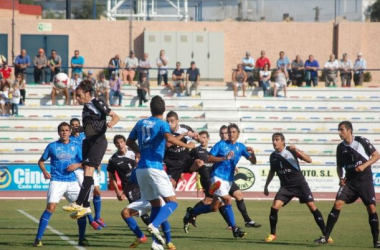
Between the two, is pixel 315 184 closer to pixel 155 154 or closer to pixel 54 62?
pixel 54 62

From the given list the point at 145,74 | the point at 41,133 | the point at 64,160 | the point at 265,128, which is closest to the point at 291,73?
the point at 265,128

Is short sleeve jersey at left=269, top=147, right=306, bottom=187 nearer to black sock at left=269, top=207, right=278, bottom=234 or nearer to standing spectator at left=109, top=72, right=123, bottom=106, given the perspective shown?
black sock at left=269, top=207, right=278, bottom=234

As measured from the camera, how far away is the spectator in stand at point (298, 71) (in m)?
35.9

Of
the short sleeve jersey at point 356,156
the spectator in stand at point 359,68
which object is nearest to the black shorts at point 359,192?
the short sleeve jersey at point 356,156

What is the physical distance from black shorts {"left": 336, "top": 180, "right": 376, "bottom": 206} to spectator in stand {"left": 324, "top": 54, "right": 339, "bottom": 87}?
75.6 ft

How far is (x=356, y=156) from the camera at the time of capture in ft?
44.5

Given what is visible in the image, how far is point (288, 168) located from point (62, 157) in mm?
3989

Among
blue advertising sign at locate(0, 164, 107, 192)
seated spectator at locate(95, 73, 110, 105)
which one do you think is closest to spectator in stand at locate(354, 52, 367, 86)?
seated spectator at locate(95, 73, 110, 105)

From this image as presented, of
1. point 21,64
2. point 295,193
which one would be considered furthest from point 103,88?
point 295,193

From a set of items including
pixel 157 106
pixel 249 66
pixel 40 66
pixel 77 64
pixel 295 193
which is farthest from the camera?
pixel 249 66

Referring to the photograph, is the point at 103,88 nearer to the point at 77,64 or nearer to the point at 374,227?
the point at 77,64

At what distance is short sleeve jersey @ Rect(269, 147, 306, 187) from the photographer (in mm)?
14531

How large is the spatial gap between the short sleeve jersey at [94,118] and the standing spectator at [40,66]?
72.6ft

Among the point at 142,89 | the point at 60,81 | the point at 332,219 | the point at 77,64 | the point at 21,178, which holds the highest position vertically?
the point at 77,64
